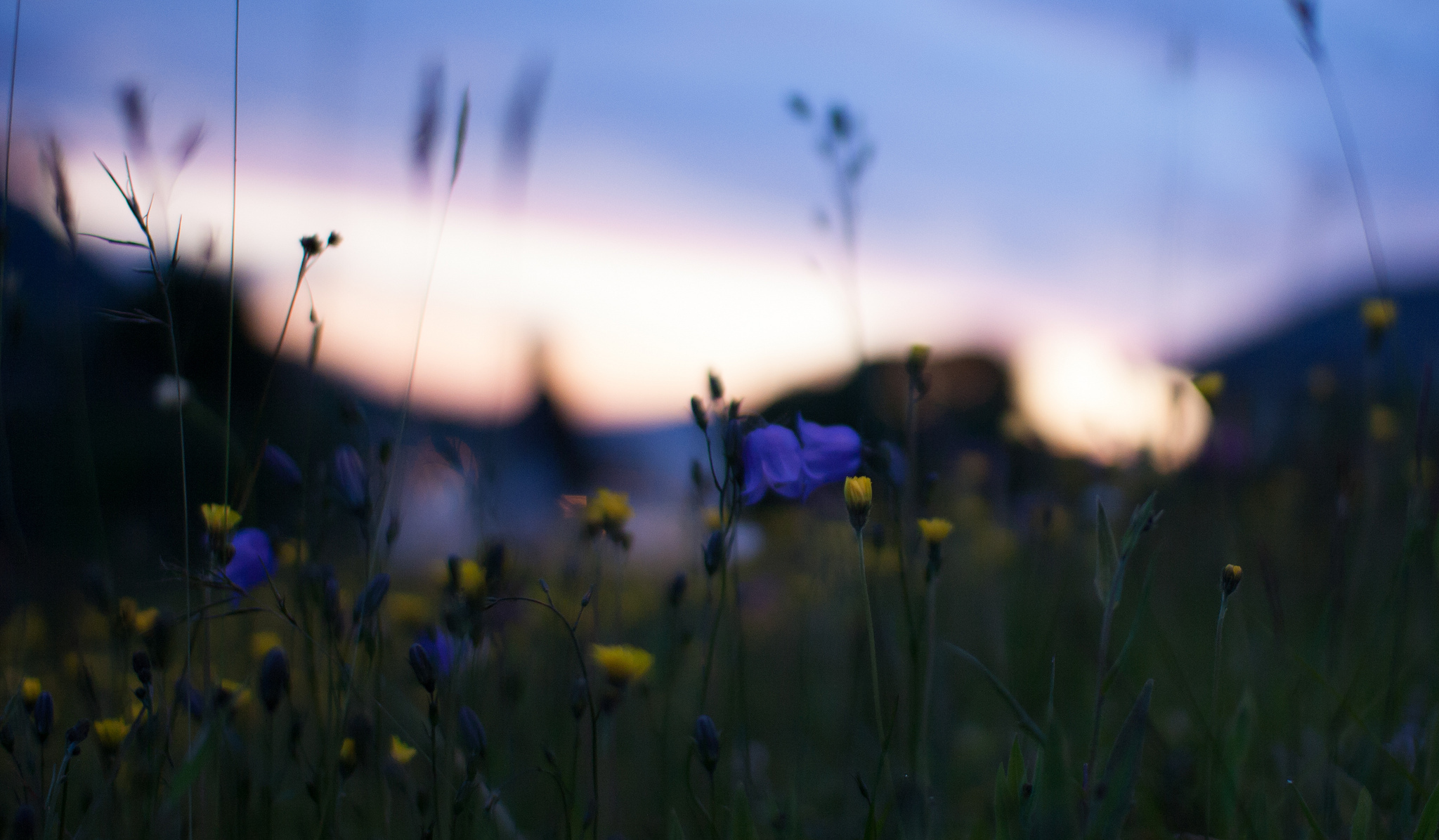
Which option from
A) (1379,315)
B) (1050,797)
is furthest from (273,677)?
(1379,315)

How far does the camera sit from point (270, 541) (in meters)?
1.79

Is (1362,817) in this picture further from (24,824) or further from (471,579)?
(24,824)

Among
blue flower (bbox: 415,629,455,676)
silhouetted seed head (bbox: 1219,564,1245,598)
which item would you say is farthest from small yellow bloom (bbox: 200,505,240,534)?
silhouetted seed head (bbox: 1219,564,1245,598)

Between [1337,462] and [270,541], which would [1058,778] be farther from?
[270,541]

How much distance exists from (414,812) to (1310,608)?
3185 mm

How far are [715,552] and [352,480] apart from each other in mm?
610

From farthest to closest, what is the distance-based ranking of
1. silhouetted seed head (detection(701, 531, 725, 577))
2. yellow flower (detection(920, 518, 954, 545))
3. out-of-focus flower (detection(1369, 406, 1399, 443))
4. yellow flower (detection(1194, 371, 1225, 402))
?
out-of-focus flower (detection(1369, 406, 1399, 443)) < yellow flower (detection(1194, 371, 1225, 402)) < yellow flower (detection(920, 518, 954, 545)) < silhouetted seed head (detection(701, 531, 725, 577))

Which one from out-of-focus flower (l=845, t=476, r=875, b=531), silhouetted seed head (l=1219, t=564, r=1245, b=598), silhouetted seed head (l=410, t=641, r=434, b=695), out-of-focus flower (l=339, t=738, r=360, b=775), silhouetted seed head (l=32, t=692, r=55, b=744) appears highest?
out-of-focus flower (l=845, t=476, r=875, b=531)

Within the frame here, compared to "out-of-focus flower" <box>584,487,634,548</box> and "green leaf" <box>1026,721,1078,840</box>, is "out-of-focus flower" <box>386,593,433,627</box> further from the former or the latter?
"green leaf" <box>1026,721,1078,840</box>

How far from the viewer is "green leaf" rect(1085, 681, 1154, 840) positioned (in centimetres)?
108

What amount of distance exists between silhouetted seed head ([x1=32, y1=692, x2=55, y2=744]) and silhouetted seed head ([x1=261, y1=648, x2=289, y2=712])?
34 cm

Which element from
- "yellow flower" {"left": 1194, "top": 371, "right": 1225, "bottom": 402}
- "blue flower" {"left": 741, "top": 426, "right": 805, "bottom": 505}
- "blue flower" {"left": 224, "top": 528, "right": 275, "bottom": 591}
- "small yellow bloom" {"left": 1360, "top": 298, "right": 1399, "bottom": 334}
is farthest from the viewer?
"small yellow bloom" {"left": 1360, "top": 298, "right": 1399, "bottom": 334}

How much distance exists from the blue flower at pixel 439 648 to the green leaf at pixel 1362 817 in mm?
1360

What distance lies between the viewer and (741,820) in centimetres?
129
